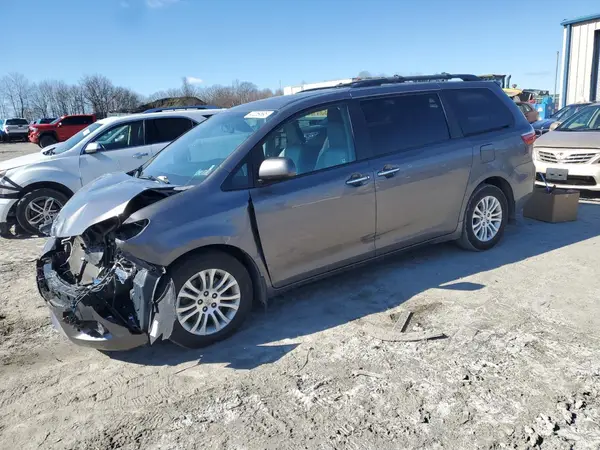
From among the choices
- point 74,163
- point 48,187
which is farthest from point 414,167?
point 48,187

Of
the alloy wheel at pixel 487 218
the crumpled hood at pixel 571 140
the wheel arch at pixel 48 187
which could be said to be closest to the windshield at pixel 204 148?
the alloy wheel at pixel 487 218

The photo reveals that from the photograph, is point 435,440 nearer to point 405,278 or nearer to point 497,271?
point 405,278

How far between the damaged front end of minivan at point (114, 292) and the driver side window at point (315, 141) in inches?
41.5

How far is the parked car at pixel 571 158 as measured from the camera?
7882mm

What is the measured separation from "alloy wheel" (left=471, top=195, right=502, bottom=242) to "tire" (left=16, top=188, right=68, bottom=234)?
20.5 ft

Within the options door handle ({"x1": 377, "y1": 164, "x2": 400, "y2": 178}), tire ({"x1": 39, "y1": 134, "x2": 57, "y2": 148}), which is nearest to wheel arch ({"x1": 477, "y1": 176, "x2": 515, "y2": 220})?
door handle ({"x1": 377, "y1": 164, "x2": 400, "y2": 178})

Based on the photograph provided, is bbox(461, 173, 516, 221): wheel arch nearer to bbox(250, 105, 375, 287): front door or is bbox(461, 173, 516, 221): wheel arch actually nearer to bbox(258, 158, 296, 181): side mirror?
bbox(250, 105, 375, 287): front door

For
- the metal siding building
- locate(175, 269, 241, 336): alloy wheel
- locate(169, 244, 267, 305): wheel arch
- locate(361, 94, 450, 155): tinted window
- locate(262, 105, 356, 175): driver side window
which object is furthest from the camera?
the metal siding building

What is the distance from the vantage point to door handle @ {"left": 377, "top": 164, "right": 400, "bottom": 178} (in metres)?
4.49

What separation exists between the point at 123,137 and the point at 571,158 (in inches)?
295

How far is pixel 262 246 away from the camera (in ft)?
12.7

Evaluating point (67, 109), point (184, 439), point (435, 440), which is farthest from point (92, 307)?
point (67, 109)

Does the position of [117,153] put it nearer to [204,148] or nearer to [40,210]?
[40,210]

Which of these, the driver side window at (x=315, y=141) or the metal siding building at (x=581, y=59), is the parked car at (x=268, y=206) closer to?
the driver side window at (x=315, y=141)
